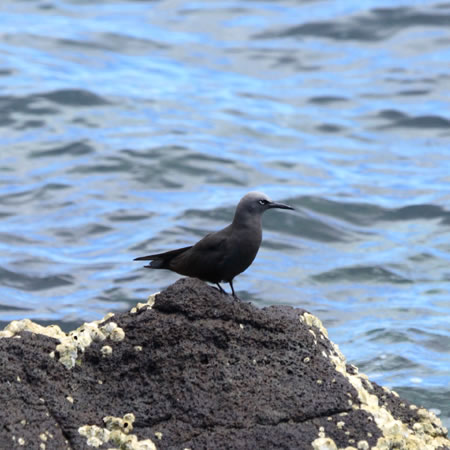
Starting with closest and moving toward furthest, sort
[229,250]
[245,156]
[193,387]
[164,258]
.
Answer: [193,387] < [229,250] < [164,258] < [245,156]

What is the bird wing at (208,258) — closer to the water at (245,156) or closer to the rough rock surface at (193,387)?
the rough rock surface at (193,387)

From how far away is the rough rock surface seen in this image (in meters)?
5.04

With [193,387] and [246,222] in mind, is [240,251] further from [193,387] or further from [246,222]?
[193,387]

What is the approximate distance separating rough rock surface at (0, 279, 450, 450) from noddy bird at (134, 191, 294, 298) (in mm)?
446

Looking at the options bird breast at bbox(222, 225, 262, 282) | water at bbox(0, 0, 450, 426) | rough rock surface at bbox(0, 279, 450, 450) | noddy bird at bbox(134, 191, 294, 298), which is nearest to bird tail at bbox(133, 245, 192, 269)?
noddy bird at bbox(134, 191, 294, 298)

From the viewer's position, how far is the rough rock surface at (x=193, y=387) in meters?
5.04

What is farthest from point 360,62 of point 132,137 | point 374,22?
point 132,137

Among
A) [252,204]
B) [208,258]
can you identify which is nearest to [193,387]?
[208,258]

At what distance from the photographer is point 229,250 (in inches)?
248

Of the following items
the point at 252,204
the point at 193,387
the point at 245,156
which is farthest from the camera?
the point at 245,156

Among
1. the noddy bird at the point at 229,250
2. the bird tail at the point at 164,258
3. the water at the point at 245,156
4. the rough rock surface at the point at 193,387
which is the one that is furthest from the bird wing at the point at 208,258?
the water at the point at 245,156

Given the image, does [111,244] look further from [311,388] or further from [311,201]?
[311,388]

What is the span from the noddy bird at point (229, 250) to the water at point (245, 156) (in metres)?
3.00

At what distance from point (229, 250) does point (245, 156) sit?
11.4 metres
